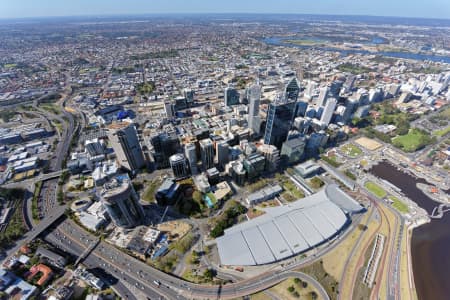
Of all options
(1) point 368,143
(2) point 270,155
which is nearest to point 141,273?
(2) point 270,155

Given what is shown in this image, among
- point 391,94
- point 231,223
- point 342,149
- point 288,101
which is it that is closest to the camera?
point 231,223

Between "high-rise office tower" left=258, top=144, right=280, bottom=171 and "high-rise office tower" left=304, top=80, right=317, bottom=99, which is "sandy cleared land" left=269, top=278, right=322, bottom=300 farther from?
"high-rise office tower" left=304, top=80, right=317, bottom=99

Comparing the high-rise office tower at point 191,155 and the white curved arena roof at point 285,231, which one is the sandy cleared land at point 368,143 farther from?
the high-rise office tower at point 191,155

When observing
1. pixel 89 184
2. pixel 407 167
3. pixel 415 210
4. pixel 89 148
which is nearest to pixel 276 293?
pixel 415 210

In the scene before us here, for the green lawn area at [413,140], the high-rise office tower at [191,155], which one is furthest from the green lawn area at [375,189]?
the high-rise office tower at [191,155]

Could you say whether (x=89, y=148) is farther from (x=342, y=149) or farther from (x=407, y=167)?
(x=407, y=167)

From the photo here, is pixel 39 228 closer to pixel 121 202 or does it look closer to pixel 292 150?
pixel 121 202
